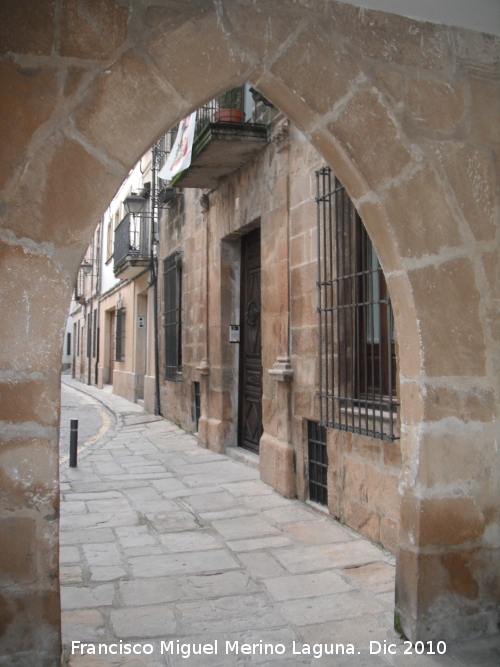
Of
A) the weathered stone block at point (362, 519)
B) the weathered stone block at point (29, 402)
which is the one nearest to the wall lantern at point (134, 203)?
the weathered stone block at point (362, 519)

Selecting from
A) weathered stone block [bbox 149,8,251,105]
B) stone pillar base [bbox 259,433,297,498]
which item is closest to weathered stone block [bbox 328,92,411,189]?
weathered stone block [bbox 149,8,251,105]

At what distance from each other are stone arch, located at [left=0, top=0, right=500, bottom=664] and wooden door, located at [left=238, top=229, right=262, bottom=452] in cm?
437

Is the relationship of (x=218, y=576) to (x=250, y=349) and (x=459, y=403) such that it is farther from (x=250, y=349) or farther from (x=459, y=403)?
(x=250, y=349)

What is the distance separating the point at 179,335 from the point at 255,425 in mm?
3358

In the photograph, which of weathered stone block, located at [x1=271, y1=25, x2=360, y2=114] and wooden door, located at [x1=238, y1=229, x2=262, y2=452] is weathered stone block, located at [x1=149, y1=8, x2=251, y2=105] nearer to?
weathered stone block, located at [x1=271, y1=25, x2=360, y2=114]

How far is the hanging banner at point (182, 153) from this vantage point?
6482 millimetres

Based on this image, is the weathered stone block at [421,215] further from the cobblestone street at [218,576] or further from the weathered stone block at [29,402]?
the cobblestone street at [218,576]

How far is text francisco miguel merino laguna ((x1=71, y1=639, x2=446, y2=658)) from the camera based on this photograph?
258 centimetres

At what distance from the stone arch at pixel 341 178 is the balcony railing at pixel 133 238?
10.1m

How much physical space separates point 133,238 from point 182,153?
761 cm

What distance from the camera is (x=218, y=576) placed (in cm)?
352

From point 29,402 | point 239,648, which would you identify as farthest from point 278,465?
point 29,402

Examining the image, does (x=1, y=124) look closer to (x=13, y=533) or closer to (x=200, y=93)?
(x=200, y=93)

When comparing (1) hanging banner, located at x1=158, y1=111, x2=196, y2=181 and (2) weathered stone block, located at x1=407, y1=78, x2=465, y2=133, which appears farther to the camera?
(1) hanging banner, located at x1=158, y1=111, x2=196, y2=181
